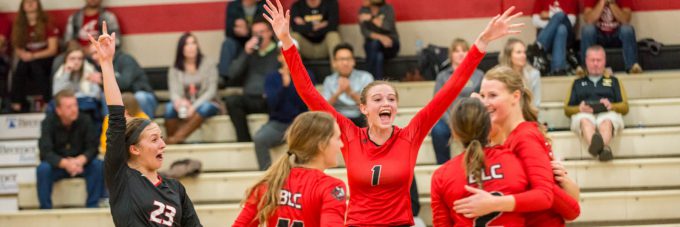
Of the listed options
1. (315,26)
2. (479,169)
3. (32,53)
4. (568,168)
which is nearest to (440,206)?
(479,169)

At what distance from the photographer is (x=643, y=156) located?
8.98 m

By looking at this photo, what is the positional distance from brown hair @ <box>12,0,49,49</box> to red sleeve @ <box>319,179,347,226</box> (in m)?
7.54

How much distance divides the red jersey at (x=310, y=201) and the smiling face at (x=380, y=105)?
1.05m

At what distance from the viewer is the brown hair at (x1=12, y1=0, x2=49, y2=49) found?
11.0 m

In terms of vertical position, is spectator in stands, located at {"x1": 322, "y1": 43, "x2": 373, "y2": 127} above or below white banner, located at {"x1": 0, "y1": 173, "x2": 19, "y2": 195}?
above

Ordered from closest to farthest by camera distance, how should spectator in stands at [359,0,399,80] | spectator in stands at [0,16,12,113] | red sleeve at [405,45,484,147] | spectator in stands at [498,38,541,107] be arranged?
1. red sleeve at [405,45,484,147]
2. spectator in stands at [498,38,541,107]
3. spectator in stands at [359,0,399,80]
4. spectator in stands at [0,16,12,113]

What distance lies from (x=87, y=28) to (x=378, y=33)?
319 cm

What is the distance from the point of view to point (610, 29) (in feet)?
33.0

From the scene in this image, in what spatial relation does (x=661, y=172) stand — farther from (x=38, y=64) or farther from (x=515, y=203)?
(x=38, y=64)

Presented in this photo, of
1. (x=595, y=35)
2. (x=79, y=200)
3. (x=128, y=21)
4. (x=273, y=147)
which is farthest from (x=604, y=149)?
(x=128, y=21)

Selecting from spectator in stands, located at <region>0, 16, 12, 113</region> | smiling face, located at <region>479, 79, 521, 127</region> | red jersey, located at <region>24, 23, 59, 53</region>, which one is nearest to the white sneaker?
smiling face, located at <region>479, 79, 521, 127</region>

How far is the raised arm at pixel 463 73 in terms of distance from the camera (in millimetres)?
5125

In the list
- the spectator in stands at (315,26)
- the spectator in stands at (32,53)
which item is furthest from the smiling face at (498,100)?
the spectator in stands at (32,53)

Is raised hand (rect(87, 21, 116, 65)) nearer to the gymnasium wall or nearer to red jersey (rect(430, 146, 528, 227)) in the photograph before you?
red jersey (rect(430, 146, 528, 227))
